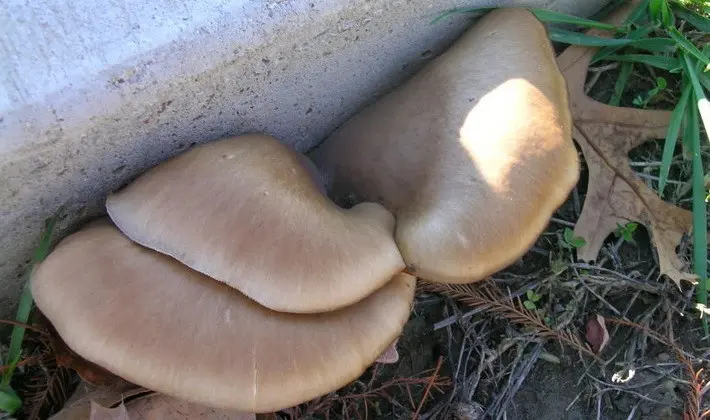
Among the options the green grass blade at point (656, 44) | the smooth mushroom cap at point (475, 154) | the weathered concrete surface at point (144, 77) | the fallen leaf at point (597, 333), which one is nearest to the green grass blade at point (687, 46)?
the green grass blade at point (656, 44)

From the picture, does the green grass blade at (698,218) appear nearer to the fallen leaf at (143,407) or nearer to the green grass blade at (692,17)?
the green grass blade at (692,17)

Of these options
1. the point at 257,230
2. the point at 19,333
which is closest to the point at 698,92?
the point at 257,230

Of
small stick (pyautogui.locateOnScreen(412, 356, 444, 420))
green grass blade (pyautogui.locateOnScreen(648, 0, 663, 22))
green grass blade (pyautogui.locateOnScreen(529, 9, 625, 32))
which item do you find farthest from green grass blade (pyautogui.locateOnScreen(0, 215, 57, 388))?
green grass blade (pyautogui.locateOnScreen(648, 0, 663, 22))

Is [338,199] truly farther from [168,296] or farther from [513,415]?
[513,415]

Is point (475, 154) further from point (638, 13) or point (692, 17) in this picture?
point (692, 17)

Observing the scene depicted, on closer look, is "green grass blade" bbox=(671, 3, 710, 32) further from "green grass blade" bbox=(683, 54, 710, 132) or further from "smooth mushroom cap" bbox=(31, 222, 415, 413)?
"smooth mushroom cap" bbox=(31, 222, 415, 413)
